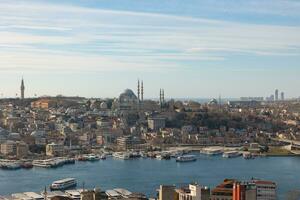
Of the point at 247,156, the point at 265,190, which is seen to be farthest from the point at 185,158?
the point at 265,190

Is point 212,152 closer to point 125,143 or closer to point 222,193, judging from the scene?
point 125,143

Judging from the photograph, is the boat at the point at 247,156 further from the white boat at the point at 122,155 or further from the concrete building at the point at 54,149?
the concrete building at the point at 54,149

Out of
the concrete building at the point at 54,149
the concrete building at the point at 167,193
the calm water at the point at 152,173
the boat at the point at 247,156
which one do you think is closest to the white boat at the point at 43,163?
the calm water at the point at 152,173

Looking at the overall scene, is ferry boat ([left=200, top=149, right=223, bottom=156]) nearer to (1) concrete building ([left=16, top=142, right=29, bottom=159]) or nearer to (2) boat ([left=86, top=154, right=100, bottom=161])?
(2) boat ([left=86, top=154, right=100, bottom=161])

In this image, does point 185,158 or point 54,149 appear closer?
point 185,158

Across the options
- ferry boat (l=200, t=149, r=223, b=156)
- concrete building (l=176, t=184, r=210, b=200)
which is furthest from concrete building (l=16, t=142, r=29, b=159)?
concrete building (l=176, t=184, r=210, b=200)

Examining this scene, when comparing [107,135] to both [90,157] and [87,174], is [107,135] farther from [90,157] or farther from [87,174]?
[87,174]

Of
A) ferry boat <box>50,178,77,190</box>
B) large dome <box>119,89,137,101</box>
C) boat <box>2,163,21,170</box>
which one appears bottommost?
ferry boat <box>50,178,77,190</box>
